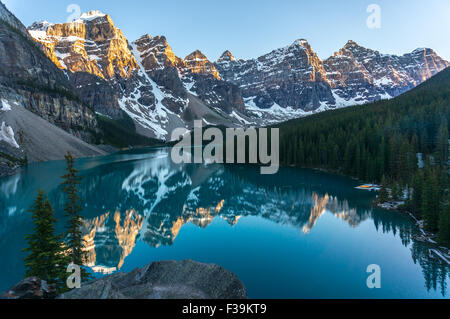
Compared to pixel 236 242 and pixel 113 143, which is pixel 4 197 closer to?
pixel 236 242

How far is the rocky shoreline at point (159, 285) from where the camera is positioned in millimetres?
7949

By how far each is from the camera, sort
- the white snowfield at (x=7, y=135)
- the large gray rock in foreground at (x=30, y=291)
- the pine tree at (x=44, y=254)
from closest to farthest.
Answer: the large gray rock in foreground at (x=30, y=291), the pine tree at (x=44, y=254), the white snowfield at (x=7, y=135)

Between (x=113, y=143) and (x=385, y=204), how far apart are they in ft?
530

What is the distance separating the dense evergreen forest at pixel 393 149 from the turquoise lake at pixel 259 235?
3.66 m

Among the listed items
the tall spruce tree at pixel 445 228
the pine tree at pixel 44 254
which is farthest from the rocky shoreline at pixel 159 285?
the tall spruce tree at pixel 445 228

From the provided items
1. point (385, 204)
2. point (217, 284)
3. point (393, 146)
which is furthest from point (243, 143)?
point (217, 284)

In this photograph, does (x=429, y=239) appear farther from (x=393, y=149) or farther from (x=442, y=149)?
(x=442, y=149)

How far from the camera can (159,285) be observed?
9.54m

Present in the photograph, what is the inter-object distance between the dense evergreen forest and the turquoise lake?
3660 mm

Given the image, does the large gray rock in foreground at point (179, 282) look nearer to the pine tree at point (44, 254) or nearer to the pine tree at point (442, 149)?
the pine tree at point (44, 254)

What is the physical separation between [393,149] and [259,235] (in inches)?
1579

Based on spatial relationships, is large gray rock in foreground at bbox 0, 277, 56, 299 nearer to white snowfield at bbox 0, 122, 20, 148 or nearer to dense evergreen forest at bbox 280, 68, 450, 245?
dense evergreen forest at bbox 280, 68, 450, 245

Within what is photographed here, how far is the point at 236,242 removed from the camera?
25.7m
